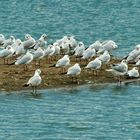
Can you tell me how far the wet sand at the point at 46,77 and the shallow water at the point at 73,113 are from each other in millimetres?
570

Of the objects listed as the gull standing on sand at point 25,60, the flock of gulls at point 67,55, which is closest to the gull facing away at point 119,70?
the flock of gulls at point 67,55

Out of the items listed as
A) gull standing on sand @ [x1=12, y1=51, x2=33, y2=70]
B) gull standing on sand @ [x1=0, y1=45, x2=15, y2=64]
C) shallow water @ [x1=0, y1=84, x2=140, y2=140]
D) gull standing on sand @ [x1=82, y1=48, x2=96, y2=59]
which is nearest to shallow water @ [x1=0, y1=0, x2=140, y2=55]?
gull standing on sand @ [x1=82, y1=48, x2=96, y2=59]

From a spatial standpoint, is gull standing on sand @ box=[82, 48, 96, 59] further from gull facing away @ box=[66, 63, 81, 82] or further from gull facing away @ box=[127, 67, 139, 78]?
gull facing away @ box=[66, 63, 81, 82]

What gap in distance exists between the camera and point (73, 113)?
30219mm

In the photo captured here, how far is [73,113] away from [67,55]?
665 cm

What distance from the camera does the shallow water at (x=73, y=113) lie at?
27562 mm

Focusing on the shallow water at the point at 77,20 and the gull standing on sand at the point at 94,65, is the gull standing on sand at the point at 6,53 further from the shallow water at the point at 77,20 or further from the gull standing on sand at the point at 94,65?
the shallow water at the point at 77,20

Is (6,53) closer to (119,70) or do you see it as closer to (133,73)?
(119,70)

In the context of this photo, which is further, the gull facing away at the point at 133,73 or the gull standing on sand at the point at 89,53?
the gull standing on sand at the point at 89,53

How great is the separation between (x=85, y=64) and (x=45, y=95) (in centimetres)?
571

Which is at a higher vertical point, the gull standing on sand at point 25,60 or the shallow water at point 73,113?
the gull standing on sand at point 25,60

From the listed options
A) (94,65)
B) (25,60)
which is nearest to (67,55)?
(94,65)

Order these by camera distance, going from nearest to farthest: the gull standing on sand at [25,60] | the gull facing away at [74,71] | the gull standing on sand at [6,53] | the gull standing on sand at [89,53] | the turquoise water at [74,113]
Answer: the turquoise water at [74,113] → the gull facing away at [74,71] → the gull standing on sand at [25,60] → the gull standing on sand at [6,53] → the gull standing on sand at [89,53]

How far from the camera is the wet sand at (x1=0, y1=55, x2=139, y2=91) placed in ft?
110
